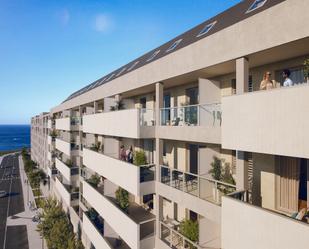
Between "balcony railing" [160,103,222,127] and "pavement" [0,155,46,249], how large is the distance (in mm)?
22421

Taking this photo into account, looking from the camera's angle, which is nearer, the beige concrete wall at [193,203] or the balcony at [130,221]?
the beige concrete wall at [193,203]

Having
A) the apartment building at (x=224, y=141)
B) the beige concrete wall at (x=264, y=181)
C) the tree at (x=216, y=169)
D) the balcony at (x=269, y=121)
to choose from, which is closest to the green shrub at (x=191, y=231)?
the apartment building at (x=224, y=141)

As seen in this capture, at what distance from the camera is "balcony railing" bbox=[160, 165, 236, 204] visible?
936 centimetres

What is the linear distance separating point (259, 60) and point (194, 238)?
715 cm

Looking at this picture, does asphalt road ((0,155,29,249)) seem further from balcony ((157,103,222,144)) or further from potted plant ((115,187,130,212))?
balcony ((157,103,222,144))

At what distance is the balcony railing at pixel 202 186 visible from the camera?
368 inches

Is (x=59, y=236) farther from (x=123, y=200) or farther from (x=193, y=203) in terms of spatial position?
(x=193, y=203)

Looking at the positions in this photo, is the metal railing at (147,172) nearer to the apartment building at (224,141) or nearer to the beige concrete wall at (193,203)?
the apartment building at (224,141)

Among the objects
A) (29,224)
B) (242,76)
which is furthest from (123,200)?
(29,224)

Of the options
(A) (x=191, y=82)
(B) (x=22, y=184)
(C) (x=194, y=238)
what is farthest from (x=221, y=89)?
(B) (x=22, y=184)

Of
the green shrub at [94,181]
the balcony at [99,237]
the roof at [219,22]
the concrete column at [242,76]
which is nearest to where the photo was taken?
the concrete column at [242,76]

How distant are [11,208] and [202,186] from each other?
1457 inches

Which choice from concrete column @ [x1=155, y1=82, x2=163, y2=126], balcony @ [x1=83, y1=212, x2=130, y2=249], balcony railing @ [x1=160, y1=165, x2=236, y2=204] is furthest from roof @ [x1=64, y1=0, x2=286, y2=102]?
balcony @ [x1=83, y1=212, x2=130, y2=249]

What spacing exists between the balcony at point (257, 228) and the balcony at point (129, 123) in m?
5.50
